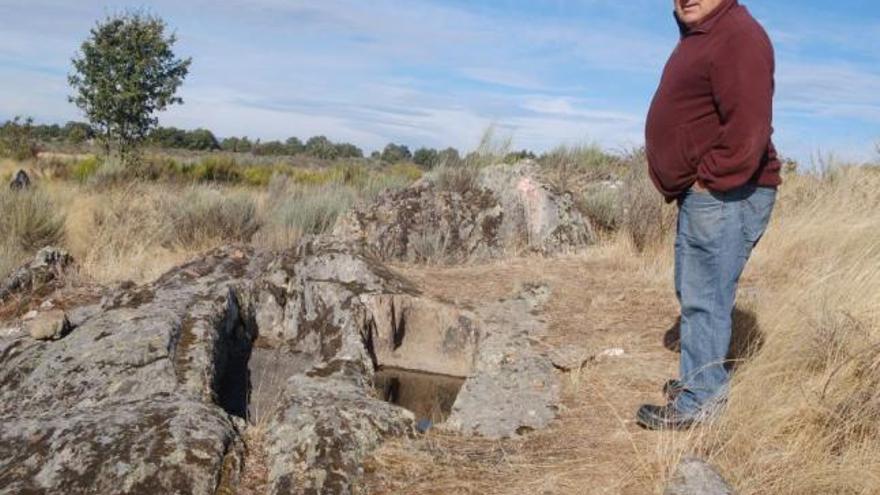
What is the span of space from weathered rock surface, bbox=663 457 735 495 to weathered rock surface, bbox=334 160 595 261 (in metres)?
4.96

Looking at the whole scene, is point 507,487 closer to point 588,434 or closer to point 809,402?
point 588,434

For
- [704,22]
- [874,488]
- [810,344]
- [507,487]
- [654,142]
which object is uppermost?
[704,22]

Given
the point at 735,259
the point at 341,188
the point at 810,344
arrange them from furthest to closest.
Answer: the point at 341,188
the point at 810,344
the point at 735,259

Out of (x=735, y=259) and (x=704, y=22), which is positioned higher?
(x=704, y=22)

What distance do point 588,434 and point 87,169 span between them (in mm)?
14191

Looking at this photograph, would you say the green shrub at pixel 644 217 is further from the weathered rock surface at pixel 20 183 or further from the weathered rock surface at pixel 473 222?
the weathered rock surface at pixel 20 183

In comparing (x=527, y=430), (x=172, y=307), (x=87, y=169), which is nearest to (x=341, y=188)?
(x=87, y=169)

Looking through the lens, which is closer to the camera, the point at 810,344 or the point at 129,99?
the point at 810,344

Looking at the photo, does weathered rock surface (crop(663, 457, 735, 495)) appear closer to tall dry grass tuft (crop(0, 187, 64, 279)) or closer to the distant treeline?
tall dry grass tuft (crop(0, 187, 64, 279))

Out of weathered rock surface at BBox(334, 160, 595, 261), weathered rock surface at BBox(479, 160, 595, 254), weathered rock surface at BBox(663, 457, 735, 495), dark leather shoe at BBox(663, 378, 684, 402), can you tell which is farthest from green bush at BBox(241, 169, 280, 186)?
weathered rock surface at BBox(663, 457, 735, 495)

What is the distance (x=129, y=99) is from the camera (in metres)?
17.5

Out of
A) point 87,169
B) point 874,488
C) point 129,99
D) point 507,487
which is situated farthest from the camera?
point 129,99

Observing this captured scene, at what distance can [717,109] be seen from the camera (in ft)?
12.0

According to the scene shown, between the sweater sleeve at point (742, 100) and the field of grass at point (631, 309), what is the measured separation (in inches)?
39.5
